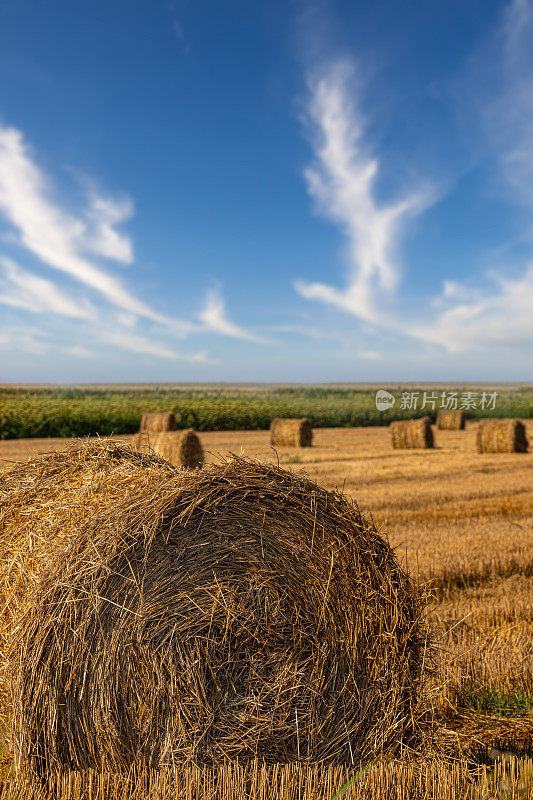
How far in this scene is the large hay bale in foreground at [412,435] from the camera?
2289 cm

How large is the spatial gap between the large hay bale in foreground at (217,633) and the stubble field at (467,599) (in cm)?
26

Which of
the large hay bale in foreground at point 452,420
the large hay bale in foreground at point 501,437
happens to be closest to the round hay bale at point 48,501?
the large hay bale in foreground at point 501,437

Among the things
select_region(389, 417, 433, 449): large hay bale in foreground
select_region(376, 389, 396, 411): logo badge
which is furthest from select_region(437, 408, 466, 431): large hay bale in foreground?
select_region(376, 389, 396, 411): logo badge

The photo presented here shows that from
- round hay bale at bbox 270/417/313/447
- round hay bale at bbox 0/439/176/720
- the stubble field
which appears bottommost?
the stubble field

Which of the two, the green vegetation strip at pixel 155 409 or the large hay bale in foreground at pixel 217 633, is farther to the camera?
the green vegetation strip at pixel 155 409

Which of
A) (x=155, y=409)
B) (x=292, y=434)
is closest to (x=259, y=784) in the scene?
(x=292, y=434)

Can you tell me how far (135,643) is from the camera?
129 inches

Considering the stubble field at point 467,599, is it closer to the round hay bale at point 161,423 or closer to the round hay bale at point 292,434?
the round hay bale at point 292,434

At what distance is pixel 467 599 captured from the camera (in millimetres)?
6715

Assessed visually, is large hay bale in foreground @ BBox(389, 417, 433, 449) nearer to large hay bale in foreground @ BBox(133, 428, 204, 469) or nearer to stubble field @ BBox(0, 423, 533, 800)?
stubble field @ BBox(0, 423, 533, 800)

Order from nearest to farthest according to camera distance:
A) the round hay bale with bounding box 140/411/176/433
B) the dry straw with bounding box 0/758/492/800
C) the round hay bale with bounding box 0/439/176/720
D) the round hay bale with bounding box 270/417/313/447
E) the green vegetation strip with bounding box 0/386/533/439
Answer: the dry straw with bounding box 0/758/492/800, the round hay bale with bounding box 0/439/176/720, the round hay bale with bounding box 140/411/176/433, the round hay bale with bounding box 270/417/313/447, the green vegetation strip with bounding box 0/386/533/439

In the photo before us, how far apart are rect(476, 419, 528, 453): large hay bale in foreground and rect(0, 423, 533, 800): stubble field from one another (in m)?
3.73

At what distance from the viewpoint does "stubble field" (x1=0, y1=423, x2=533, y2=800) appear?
3326mm

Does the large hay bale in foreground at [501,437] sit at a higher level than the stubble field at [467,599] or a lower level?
higher
